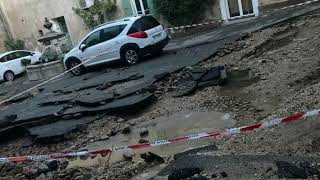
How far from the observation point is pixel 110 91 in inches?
516

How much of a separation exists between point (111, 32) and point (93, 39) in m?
1.02

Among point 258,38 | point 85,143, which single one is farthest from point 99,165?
point 258,38

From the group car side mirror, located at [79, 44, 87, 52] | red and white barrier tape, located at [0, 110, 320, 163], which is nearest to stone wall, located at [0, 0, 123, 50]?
car side mirror, located at [79, 44, 87, 52]

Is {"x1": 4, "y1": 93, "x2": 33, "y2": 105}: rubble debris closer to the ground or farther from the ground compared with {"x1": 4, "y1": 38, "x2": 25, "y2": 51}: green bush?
closer to the ground

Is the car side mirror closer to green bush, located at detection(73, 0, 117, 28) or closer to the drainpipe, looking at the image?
green bush, located at detection(73, 0, 117, 28)

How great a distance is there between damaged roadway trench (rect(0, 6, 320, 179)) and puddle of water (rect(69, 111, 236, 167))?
2 cm

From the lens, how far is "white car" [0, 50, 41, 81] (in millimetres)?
25297

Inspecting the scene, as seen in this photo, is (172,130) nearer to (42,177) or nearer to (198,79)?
(42,177)

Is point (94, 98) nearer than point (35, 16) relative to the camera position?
Yes

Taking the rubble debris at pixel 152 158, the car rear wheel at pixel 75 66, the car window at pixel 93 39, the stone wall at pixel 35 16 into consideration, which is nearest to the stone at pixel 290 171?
the rubble debris at pixel 152 158

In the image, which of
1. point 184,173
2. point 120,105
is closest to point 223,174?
point 184,173

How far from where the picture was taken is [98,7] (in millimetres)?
26406

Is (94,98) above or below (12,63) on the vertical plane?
above

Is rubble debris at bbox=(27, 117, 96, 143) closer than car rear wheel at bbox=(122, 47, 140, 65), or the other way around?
rubble debris at bbox=(27, 117, 96, 143)
